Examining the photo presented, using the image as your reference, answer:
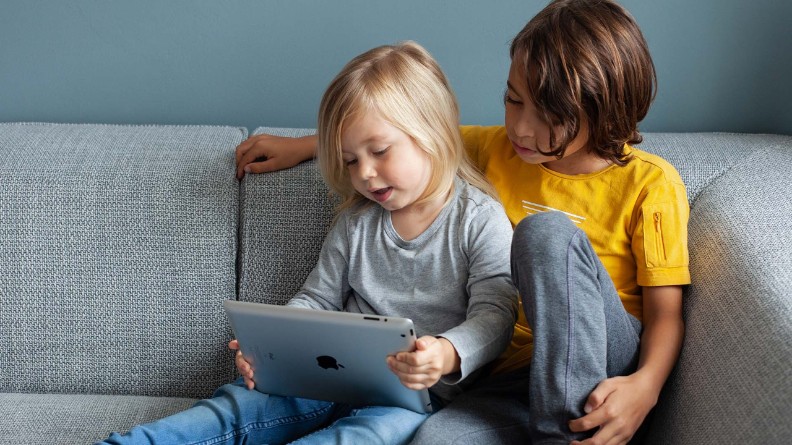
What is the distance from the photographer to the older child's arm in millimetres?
1106

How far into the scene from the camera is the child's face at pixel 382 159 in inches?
49.3

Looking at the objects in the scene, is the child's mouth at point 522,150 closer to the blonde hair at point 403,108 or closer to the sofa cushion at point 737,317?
the blonde hair at point 403,108

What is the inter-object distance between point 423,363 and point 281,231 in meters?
0.49

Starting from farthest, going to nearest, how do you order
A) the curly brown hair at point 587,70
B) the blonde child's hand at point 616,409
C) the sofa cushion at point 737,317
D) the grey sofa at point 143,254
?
the grey sofa at point 143,254, the curly brown hair at point 587,70, the blonde child's hand at point 616,409, the sofa cushion at point 737,317

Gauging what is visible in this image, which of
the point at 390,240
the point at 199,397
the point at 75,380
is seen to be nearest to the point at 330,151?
the point at 390,240

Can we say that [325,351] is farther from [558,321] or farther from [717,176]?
[717,176]

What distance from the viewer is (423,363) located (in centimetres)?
108

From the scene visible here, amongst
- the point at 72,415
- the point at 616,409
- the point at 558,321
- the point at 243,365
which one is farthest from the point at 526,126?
the point at 72,415

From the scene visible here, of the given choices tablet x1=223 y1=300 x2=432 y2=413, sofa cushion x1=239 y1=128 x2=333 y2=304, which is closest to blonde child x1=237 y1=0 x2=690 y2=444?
tablet x1=223 y1=300 x2=432 y2=413

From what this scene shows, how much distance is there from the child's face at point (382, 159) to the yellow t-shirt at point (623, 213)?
0.18 m

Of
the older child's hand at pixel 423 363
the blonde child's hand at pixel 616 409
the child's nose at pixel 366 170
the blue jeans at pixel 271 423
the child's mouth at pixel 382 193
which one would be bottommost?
the blue jeans at pixel 271 423

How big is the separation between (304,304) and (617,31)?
62cm

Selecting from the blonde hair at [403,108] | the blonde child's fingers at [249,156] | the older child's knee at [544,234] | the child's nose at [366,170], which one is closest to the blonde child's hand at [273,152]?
the blonde child's fingers at [249,156]

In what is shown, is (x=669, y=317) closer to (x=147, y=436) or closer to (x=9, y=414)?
(x=147, y=436)
